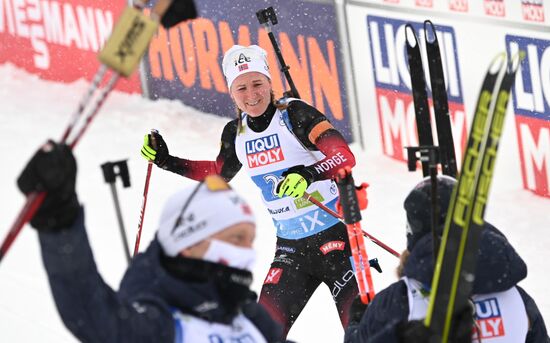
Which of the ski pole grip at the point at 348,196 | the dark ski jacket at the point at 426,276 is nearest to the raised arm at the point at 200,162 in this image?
the ski pole grip at the point at 348,196

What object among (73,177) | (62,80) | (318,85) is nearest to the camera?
(73,177)

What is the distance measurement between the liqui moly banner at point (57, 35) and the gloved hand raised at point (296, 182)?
7155mm

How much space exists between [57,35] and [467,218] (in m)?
10.8

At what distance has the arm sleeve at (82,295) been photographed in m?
2.62

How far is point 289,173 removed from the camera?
18.3 ft

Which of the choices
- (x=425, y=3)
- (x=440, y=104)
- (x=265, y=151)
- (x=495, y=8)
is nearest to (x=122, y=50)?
(x=440, y=104)

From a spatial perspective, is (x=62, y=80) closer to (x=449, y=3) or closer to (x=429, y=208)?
(x=449, y=3)

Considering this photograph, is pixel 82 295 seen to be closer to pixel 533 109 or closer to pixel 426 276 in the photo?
pixel 426 276

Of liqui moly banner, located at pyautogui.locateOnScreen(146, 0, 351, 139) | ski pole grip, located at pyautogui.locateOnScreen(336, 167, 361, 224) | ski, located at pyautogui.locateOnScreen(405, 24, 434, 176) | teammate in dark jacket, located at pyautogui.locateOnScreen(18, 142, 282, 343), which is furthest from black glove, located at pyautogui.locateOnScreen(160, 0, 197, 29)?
liqui moly banner, located at pyautogui.locateOnScreen(146, 0, 351, 139)

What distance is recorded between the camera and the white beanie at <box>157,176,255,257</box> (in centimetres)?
289

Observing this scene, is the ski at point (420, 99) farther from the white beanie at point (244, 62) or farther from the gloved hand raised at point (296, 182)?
the white beanie at point (244, 62)

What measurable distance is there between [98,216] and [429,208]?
6439 millimetres

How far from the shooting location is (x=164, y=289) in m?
2.88

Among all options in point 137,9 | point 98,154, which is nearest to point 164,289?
point 137,9
